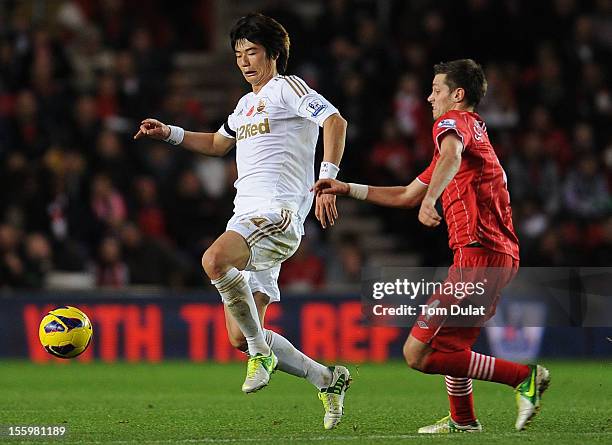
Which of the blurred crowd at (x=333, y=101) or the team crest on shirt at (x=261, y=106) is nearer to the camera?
the team crest on shirt at (x=261, y=106)

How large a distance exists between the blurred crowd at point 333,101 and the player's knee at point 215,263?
7690 mm

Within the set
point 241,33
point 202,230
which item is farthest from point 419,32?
point 241,33

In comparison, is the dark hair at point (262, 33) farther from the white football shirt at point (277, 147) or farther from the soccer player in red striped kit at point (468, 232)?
→ the soccer player in red striped kit at point (468, 232)

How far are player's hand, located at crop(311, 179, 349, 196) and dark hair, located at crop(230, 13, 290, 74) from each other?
4.77 feet

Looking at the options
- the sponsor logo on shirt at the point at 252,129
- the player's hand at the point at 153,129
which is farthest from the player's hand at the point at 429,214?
the player's hand at the point at 153,129

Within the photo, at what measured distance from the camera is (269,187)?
8016 millimetres

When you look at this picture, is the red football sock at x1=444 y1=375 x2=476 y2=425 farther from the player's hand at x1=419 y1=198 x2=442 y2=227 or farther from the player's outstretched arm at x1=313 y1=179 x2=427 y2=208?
the player's hand at x1=419 y1=198 x2=442 y2=227

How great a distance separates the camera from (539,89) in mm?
17547

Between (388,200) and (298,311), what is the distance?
759cm

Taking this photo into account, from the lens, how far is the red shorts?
285 inches

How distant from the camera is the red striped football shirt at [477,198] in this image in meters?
7.29

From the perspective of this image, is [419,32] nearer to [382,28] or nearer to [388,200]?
[382,28]

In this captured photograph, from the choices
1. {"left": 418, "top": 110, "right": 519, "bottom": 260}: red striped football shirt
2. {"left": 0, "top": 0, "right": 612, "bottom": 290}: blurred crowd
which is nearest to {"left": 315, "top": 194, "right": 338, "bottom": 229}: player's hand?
{"left": 418, "top": 110, "right": 519, "bottom": 260}: red striped football shirt

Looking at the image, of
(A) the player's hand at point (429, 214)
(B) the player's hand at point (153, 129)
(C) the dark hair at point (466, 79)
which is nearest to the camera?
(A) the player's hand at point (429, 214)
